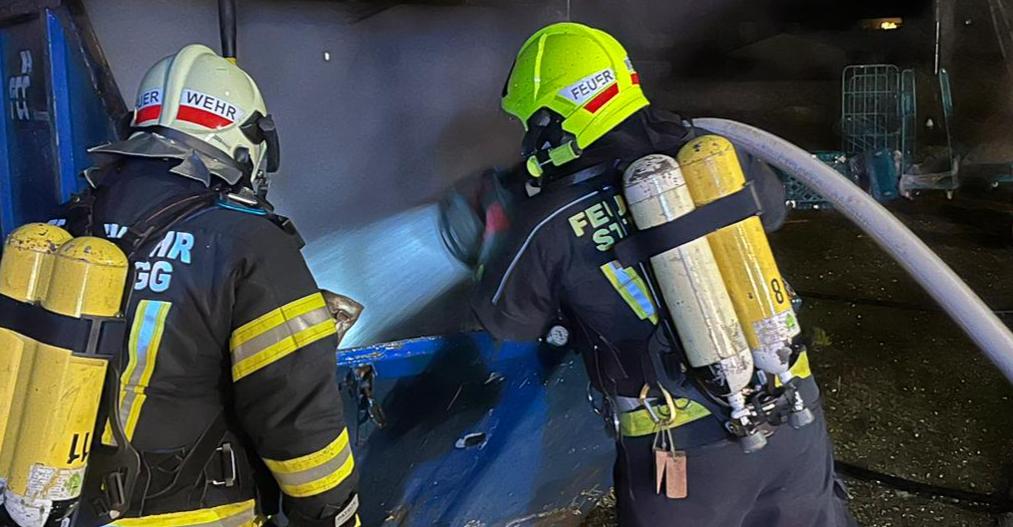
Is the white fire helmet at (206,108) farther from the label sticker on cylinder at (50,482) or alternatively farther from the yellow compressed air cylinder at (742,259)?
the yellow compressed air cylinder at (742,259)

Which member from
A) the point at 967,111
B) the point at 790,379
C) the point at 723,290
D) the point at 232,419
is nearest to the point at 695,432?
the point at 790,379

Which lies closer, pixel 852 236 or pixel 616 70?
pixel 616 70

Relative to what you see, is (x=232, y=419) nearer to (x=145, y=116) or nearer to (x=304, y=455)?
(x=304, y=455)

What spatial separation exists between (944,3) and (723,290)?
8177mm

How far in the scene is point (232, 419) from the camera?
5.33ft

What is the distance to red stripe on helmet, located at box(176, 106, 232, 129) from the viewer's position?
160 cm

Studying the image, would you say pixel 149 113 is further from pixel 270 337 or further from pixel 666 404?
pixel 666 404

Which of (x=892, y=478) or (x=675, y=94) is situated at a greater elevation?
(x=675, y=94)

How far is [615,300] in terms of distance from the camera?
1814 millimetres

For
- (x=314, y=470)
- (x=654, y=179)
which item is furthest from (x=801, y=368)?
(x=314, y=470)

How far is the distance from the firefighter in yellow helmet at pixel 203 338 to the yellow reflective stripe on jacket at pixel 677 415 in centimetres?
63

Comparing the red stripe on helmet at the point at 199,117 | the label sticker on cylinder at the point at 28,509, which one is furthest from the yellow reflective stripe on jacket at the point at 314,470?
the red stripe on helmet at the point at 199,117

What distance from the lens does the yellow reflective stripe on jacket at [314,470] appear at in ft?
5.10

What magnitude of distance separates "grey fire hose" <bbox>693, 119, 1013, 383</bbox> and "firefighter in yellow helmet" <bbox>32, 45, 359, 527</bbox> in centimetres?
122
